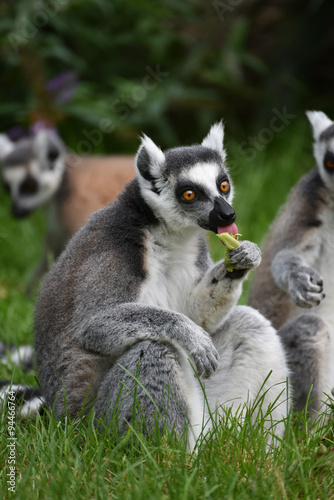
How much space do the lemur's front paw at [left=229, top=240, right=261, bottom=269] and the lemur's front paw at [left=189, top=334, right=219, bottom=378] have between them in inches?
18.3

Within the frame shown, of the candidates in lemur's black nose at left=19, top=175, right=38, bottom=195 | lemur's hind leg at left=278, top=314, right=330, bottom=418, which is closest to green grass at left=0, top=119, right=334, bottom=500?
lemur's hind leg at left=278, top=314, right=330, bottom=418

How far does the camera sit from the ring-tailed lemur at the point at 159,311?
3512 millimetres

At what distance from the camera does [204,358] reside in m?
3.50

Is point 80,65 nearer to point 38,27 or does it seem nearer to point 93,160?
point 38,27

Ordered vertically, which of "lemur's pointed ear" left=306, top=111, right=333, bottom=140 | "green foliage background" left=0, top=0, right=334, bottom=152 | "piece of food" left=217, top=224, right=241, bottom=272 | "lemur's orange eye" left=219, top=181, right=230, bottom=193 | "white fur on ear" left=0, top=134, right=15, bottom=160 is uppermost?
"green foliage background" left=0, top=0, right=334, bottom=152

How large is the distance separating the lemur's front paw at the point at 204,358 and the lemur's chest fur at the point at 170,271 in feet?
1.38

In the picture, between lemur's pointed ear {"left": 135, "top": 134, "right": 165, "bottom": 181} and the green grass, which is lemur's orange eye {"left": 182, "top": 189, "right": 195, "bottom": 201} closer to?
lemur's pointed ear {"left": 135, "top": 134, "right": 165, "bottom": 181}

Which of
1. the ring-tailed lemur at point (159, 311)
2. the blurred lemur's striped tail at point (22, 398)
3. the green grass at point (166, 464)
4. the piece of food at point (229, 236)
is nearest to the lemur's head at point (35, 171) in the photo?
the blurred lemur's striped tail at point (22, 398)

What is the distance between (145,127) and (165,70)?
1024 millimetres

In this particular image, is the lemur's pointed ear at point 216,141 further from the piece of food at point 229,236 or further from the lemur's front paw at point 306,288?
the lemur's front paw at point 306,288

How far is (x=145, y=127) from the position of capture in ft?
37.0

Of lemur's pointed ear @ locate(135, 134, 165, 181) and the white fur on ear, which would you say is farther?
the white fur on ear

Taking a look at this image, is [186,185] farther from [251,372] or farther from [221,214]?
[251,372]

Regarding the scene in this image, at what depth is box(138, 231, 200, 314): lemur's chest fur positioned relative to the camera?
12.4ft
